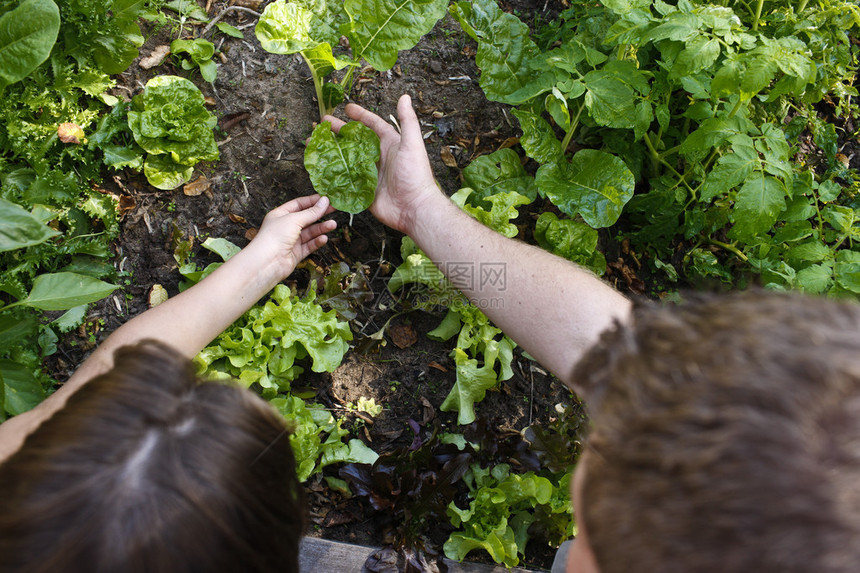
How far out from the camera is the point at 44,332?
2.04m

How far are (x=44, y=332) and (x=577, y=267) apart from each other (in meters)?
1.94

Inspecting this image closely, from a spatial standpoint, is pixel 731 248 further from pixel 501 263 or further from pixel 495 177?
pixel 501 263

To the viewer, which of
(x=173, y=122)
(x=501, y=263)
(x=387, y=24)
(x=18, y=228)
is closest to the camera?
(x=18, y=228)

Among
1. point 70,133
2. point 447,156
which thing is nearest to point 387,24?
point 447,156

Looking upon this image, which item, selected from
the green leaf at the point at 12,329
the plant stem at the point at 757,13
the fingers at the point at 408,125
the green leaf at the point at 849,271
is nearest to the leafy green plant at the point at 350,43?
the fingers at the point at 408,125

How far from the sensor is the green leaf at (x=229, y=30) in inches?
94.7

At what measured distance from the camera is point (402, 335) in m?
2.34

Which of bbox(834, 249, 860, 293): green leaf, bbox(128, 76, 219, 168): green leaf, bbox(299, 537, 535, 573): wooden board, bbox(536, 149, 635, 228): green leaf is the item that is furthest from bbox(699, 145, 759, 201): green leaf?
bbox(128, 76, 219, 168): green leaf

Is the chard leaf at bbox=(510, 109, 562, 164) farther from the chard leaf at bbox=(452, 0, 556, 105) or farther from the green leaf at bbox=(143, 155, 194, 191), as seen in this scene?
the green leaf at bbox=(143, 155, 194, 191)

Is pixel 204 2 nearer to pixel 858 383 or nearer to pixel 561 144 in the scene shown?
pixel 561 144

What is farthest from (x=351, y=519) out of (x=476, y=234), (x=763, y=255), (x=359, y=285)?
(x=763, y=255)

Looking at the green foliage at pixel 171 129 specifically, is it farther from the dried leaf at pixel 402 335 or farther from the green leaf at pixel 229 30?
the dried leaf at pixel 402 335

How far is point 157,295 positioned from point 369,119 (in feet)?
3.61

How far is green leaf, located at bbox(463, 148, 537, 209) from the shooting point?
93.3 inches
